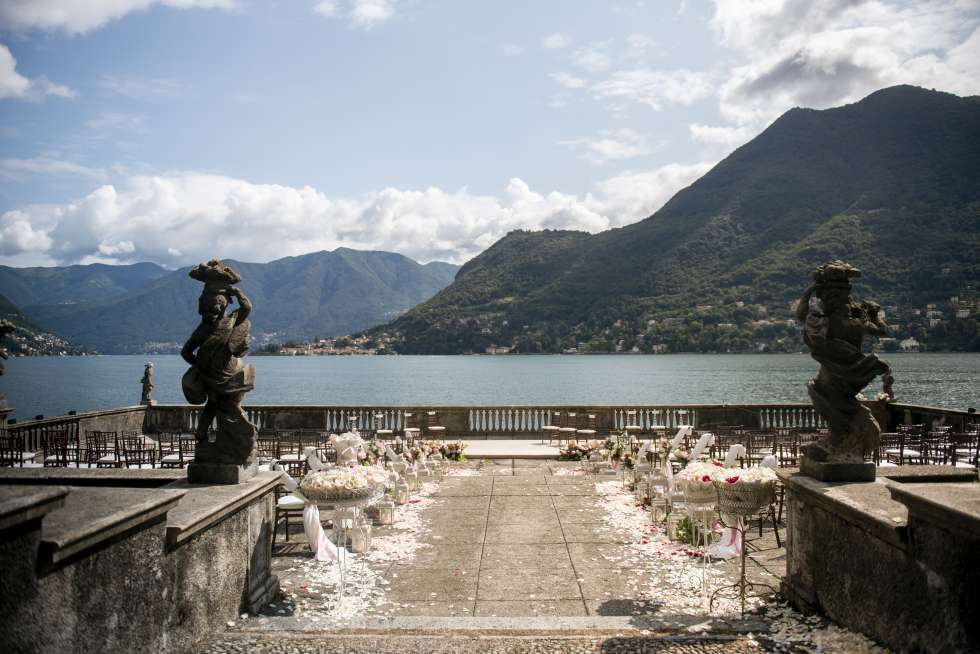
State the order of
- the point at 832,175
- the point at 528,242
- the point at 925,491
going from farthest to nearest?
the point at 528,242, the point at 832,175, the point at 925,491

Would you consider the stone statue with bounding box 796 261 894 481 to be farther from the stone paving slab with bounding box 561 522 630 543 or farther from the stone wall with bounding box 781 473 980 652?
the stone paving slab with bounding box 561 522 630 543

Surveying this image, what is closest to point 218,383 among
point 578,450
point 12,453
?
point 12,453

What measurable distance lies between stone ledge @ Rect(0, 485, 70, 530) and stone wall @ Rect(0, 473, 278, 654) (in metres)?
0.03

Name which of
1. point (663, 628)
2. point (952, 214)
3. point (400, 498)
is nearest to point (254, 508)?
point (663, 628)

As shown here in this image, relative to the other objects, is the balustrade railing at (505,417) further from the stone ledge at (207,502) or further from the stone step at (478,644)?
the stone step at (478,644)

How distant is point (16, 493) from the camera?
3.24 metres

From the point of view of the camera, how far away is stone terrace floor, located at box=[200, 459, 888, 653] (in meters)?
4.80

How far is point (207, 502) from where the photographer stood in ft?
17.1

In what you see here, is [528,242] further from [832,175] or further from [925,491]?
[925,491]

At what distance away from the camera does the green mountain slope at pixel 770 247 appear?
391 ft

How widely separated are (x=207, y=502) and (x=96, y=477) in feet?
5.06

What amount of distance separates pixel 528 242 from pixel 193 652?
190357mm

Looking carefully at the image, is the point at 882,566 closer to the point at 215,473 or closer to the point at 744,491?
the point at 744,491

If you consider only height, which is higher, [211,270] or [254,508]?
[211,270]
